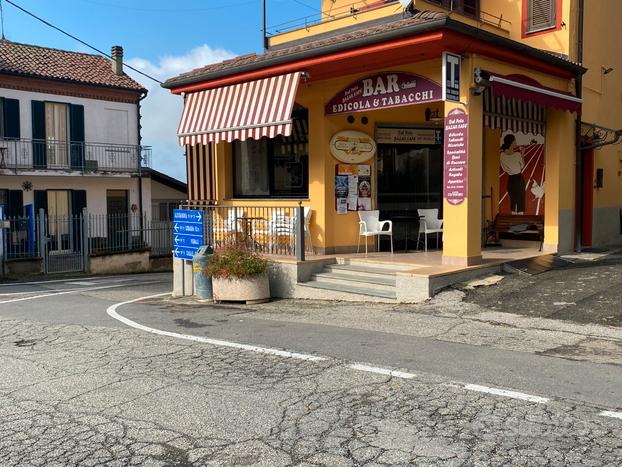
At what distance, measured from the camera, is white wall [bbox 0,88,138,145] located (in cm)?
2472

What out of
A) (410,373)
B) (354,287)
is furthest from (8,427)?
(354,287)

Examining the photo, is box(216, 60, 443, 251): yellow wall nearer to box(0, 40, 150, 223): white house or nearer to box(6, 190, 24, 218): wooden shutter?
box(0, 40, 150, 223): white house

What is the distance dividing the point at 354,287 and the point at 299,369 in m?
4.47

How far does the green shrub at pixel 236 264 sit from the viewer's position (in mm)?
10375

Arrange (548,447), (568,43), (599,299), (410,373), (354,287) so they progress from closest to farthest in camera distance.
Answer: (548,447)
(410,373)
(599,299)
(354,287)
(568,43)

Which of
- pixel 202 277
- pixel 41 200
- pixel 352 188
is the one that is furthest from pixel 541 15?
pixel 41 200

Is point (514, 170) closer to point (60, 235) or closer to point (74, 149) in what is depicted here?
point (60, 235)

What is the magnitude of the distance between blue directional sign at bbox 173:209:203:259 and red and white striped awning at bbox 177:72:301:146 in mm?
1685

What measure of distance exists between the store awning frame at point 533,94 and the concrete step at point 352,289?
3794 mm

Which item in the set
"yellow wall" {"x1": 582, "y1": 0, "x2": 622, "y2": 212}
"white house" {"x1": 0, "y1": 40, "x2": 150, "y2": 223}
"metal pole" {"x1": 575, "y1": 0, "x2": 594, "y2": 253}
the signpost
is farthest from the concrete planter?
"white house" {"x1": 0, "y1": 40, "x2": 150, "y2": 223}

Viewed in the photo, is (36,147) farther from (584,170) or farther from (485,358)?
(485,358)

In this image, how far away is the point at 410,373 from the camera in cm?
563

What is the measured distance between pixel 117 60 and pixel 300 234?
21.9 meters

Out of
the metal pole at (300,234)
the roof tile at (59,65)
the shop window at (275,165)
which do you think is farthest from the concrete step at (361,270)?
the roof tile at (59,65)
